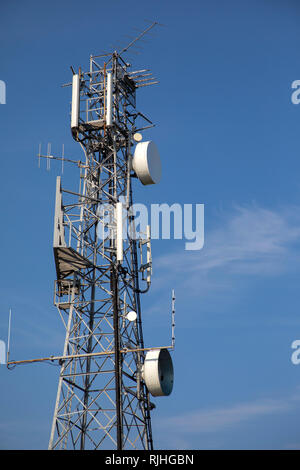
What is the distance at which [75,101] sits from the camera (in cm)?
4228

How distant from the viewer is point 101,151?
43.1 metres

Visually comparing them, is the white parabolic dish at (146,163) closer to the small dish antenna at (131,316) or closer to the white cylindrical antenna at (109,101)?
the white cylindrical antenna at (109,101)

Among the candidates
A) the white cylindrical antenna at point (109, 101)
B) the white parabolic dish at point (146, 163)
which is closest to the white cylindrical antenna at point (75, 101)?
the white cylindrical antenna at point (109, 101)

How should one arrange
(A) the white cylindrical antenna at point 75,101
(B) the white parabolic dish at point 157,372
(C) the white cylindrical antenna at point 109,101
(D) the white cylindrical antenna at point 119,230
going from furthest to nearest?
1. (A) the white cylindrical antenna at point 75,101
2. (C) the white cylindrical antenna at point 109,101
3. (D) the white cylindrical antenna at point 119,230
4. (B) the white parabolic dish at point 157,372

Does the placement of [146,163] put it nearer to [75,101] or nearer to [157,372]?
[75,101]

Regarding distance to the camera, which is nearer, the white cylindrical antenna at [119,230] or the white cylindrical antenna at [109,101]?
the white cylindrical antenna at [119,230]

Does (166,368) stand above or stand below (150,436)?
above

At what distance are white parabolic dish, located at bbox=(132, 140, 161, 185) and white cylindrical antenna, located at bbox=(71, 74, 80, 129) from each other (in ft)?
12.6

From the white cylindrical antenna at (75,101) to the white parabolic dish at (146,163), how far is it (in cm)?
383

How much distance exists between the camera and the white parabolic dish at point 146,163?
4228 centimetres
